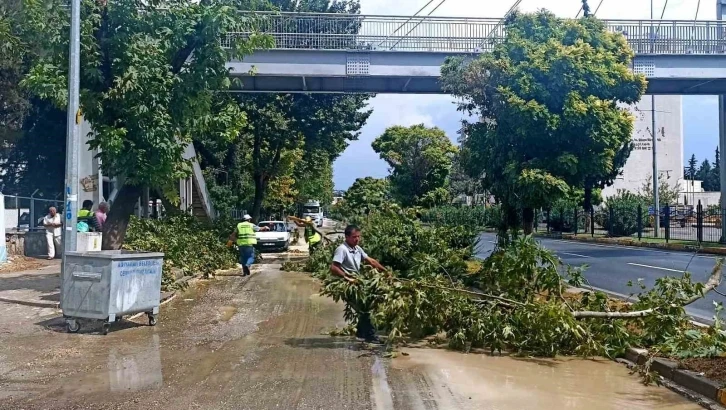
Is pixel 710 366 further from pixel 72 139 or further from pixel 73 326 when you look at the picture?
pixel 72 139

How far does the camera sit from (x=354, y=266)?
993 cm

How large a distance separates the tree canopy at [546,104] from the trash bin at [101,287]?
26.0ft

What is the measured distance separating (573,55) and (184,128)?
8.08 metres

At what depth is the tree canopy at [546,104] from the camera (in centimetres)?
1455

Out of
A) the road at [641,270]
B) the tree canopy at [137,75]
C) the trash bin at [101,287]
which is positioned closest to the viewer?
the trash bin at [101,287]

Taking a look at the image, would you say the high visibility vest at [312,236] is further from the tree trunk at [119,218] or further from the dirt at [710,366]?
the dirt at [710,366]

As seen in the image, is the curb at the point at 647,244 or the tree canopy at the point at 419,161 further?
the tree canopy at the point at 419,161

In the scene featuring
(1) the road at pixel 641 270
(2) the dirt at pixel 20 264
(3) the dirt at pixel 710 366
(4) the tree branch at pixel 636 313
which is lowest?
(3) the dirt at pixel 710 366

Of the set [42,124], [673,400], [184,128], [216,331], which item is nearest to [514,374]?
[673,400]

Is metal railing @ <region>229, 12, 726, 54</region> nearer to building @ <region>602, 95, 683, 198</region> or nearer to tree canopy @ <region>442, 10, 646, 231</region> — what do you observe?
tree canopy @ <region>442, 10, 646, 231</region>

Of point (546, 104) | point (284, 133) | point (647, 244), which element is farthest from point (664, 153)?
point (546, 104)

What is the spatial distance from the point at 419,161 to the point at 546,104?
40.5 meters

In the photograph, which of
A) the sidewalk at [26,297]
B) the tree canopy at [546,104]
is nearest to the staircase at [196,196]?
the sidewalk at [26,297]

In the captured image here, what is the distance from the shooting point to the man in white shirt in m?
20.3
